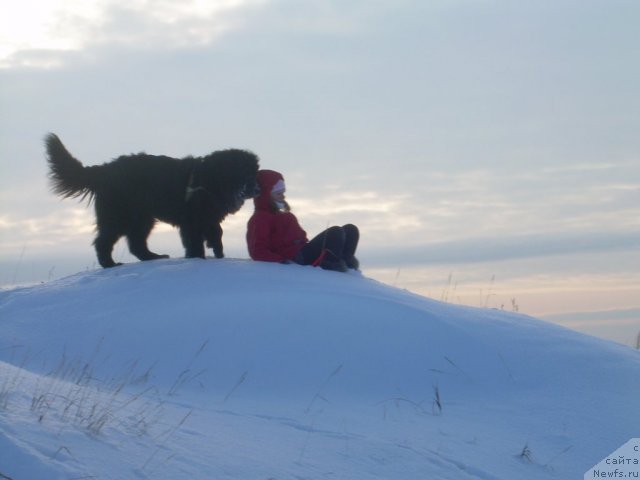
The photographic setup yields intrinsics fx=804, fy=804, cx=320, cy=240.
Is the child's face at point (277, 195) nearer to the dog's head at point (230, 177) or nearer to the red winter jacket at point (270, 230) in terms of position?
the red winter jacket at point (270, 230)

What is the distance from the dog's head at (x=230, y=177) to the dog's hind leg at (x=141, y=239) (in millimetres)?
954

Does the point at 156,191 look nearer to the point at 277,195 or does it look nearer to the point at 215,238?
the point at 215,238

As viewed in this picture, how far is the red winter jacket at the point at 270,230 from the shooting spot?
344 inches

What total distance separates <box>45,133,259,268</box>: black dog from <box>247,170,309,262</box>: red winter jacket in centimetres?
14

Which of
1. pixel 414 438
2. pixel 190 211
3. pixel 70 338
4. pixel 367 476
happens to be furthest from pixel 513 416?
pixel 190 211

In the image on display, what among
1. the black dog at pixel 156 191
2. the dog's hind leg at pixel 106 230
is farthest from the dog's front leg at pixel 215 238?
the dog's hind leg at pixel 106 230

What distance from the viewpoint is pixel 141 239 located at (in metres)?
9.34

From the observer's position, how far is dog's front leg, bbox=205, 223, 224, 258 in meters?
9.05

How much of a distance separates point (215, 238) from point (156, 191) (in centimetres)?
85

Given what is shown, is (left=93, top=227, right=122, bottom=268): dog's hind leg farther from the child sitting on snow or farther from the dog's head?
the child sitting on snow

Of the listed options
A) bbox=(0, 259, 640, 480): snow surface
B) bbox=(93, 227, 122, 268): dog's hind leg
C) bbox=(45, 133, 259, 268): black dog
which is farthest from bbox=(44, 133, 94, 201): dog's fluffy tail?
bbox=(0, 259, 640, 480): snow surface

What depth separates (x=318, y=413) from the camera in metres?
5.30

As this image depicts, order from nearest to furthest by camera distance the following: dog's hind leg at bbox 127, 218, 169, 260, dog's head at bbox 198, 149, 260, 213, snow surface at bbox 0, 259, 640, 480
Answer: snow surface at bbox 0, 259, 640, 480 → dog's head at bbox 198, 149, 260, 213 → dog's hind leg at bbox 127, 218, 169, 260

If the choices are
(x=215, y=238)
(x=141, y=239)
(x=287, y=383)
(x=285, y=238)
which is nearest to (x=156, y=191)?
(x=141, y=239)
